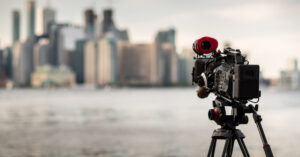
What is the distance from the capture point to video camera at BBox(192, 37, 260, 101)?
12.2 ft

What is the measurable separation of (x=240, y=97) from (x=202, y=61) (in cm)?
69

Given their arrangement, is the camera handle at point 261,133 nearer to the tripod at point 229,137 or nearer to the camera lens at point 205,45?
the tripod at point 229,137

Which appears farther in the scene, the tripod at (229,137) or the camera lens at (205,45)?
the camera lens at (205,45)

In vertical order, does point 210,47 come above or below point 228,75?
above

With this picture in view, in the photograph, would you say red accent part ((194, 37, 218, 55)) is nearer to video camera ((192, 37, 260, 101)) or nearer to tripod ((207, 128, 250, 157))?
video camera ((192, 37, 260, 101))

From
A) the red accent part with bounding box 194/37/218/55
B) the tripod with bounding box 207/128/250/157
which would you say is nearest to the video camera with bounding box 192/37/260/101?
the red accent part with bounding box 194/37/218/55

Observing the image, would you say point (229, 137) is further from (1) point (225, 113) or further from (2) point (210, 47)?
(2) point (210, 47)

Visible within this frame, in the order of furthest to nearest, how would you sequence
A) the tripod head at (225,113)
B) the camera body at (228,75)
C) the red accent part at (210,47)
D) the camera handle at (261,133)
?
1. the red accent part at (210,47)
2. the tripod head at (225,113)
3. the camera body at (228,75)
4. the camera handle at (261,133)

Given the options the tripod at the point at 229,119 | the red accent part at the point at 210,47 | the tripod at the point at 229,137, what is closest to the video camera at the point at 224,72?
the red accent part at the point at 210,47

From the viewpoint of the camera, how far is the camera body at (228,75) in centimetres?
371

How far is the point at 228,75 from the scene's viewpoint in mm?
3811

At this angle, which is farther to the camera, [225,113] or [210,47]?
[210,47]

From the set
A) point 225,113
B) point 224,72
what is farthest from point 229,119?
point 224,72

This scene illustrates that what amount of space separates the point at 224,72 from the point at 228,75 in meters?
0.09
